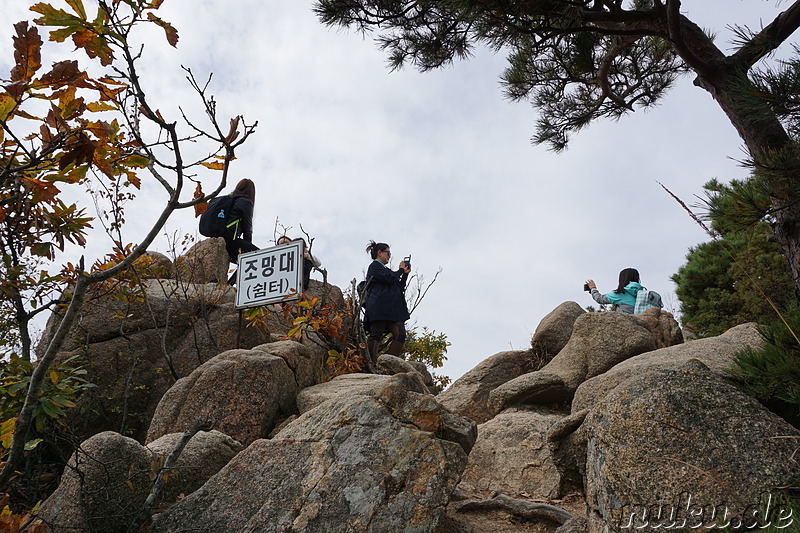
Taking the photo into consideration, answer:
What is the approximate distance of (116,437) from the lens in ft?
12.2

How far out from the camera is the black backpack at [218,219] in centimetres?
761

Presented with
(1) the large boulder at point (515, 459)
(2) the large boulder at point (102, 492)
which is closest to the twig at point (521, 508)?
(1) the large boulder at point (515, 459)

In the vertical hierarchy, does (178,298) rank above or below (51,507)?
above

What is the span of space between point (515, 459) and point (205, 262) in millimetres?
5796

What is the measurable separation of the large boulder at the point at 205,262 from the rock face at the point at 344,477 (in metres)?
5.40

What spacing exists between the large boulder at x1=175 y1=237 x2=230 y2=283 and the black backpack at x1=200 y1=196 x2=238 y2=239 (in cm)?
111

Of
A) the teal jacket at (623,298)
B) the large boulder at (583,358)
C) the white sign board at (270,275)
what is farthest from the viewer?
the teal jacket at (623,298)

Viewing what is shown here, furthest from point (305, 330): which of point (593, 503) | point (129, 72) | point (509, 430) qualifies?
point (129, 72)

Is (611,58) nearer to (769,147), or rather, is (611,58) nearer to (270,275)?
(769,147)

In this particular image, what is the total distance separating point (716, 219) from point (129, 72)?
381cm

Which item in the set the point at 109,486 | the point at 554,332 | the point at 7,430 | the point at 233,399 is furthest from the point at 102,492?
the point at 554,332

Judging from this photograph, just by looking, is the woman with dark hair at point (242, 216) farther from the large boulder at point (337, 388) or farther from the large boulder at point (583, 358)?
the large boulder at point (583, 358)

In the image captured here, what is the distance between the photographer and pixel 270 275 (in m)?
5.95

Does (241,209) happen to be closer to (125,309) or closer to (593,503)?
(125,309)
